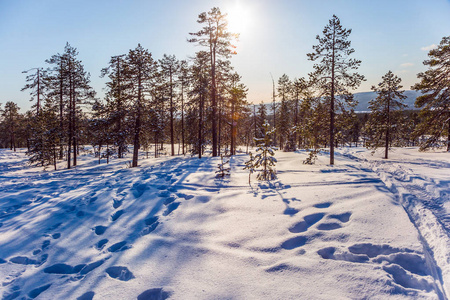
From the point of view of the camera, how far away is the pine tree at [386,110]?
2352 cm

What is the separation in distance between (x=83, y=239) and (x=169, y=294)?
272 centimetres

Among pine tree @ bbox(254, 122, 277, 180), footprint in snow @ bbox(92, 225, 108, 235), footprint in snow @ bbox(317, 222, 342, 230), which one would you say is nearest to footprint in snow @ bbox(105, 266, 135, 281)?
footprint in snow @ bbox(92, 225, 108, 235)

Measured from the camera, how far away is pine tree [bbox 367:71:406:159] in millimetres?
23516

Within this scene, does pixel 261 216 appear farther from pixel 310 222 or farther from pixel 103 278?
pixel 103 278

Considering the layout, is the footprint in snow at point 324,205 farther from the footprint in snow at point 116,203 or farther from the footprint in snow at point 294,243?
the footprint in snow at point 116,203

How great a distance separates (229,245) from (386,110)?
94.2ft

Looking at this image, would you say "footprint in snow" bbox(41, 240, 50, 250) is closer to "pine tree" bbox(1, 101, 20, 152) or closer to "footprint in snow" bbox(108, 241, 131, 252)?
"footprint in snow" bbox(108, 241, 131, 252)

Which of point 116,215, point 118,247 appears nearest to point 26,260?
point 118,247

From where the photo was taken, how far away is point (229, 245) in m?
3.72

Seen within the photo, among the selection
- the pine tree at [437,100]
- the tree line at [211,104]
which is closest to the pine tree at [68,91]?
the tree line at [211,104]

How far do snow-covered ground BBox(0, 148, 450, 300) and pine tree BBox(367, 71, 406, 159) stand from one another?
73.1 ft

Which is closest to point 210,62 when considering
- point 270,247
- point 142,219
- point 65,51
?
point 65,51

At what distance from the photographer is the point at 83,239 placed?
4.29 m

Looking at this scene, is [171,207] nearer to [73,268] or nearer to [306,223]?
[73,268]
